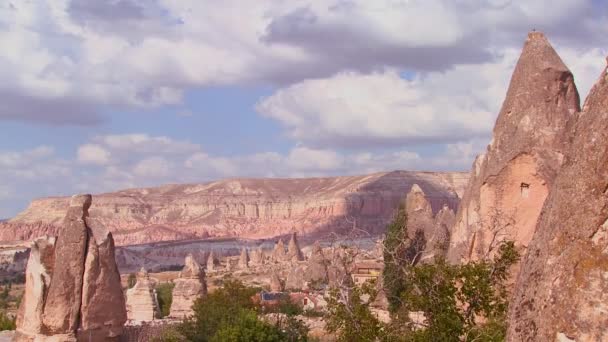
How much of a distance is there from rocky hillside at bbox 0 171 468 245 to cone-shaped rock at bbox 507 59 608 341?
11345cm

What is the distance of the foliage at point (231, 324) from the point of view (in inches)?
706

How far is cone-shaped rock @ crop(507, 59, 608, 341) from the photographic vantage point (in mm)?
3372

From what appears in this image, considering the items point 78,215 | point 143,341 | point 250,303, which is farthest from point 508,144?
point 250,303

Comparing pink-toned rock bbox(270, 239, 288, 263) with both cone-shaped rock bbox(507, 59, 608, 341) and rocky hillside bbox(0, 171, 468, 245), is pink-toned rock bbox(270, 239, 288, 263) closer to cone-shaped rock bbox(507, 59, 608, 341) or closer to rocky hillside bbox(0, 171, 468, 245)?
rocky hillside bbox(0, 171, 468, 245)

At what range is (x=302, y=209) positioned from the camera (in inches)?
5522

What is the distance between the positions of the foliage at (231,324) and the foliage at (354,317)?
25.9 feet

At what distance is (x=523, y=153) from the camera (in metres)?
12.6

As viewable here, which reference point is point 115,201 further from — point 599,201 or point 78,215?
point 599,201

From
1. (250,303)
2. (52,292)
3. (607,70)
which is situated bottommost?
(250,303)

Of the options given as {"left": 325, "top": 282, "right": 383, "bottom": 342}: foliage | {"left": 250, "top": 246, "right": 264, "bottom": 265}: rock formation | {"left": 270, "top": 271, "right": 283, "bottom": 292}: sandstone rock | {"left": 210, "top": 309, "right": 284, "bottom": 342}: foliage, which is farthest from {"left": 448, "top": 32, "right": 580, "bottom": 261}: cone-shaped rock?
{"left": 250, "top": 246, "right": 264, "bottom": 265}: rock formation

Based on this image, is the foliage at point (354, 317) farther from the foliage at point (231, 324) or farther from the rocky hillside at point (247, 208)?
A: the rocky hillside at point (247, 208)

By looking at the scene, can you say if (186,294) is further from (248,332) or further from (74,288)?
(74,288)

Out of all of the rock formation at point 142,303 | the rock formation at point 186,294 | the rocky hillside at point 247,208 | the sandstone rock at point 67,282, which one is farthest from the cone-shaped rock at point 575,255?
the rocky hillside at point 247,208

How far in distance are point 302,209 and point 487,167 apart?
127 meters
